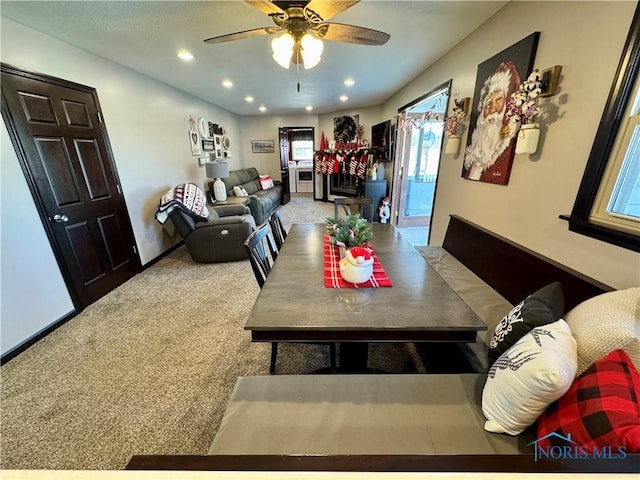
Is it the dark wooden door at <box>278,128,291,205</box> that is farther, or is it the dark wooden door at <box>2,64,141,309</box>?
the dark wooden door at <box>278,128,291,205</box>

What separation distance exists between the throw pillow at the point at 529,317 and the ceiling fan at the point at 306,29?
67.1 inches

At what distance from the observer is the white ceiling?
6.08 ft

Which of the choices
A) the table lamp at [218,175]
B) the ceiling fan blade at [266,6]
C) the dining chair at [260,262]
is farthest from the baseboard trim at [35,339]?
the table lamp at [218,175]

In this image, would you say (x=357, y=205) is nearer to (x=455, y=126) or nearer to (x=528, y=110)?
(x=455, y=126)

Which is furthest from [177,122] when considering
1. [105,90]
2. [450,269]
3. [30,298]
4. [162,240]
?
[450,269]

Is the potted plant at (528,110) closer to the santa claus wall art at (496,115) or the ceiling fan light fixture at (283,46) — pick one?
the santa claus wall art at (496,115)

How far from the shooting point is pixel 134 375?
1.76 m

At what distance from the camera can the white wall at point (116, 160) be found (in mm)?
1947

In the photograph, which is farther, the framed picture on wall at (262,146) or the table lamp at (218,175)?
the framed picture on wall at (262,146)

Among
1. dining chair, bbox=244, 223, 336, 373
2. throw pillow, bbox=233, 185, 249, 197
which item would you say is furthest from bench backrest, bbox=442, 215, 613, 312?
throw pillow, bbox=233, 185, 249, 197

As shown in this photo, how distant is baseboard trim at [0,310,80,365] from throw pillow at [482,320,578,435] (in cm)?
313

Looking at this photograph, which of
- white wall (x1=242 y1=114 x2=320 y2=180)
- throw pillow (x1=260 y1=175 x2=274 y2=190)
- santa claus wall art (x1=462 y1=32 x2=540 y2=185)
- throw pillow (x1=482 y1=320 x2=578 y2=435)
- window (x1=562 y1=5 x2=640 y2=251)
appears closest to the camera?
throw pillow (x1=482 y1=320 x2=578 y2=435)

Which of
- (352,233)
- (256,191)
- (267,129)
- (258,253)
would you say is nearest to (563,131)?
(352,233)

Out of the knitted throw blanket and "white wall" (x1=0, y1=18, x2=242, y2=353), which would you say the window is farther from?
"white wall" (x1=0, y1=18, x2=242, y2=353)
